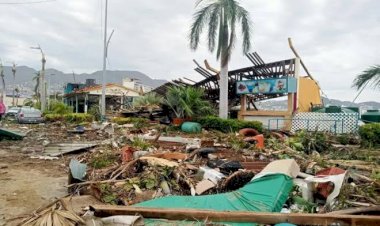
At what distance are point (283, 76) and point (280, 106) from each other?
134 inches

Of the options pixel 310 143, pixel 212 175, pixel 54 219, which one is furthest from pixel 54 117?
pixel 54 219

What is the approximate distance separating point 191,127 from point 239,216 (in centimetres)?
1392

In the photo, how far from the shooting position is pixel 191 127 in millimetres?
18109

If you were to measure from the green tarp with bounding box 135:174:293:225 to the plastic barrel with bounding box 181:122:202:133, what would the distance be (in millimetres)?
12806

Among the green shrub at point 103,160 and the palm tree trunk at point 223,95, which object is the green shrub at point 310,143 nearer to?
the green shrub at point 103,160

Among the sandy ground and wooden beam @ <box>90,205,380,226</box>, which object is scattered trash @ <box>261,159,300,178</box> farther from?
the sandy ground

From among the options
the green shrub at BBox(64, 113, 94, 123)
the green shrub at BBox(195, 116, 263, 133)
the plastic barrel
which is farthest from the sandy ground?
the green shrub at BBox(64, 113, 94, 123)

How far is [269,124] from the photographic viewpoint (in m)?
21.5

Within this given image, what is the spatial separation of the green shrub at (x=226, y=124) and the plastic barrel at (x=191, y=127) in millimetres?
878

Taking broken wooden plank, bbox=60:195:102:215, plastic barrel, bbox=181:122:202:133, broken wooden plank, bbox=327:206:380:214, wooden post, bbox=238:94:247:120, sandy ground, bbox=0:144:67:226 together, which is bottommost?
sandy ground, bbox=0:144:67:226

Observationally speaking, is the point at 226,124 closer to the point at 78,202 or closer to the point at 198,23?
the point at 198,23

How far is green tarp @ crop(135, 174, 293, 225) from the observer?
4.71m

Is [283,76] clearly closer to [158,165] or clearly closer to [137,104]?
[137,104]

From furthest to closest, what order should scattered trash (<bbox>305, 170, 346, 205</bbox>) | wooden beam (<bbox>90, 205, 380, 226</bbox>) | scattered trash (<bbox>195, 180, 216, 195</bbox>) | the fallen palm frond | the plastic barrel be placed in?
the plastic barrel < scattered trash (<bbox>195, 180, 216, 195</bbox>) < scattered trash (<bbox>305, 170, 346, 205</bbox>) < wooden beam (<bbox>90, 205, 380, 226</bbox>) < the fallen palm frond
